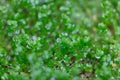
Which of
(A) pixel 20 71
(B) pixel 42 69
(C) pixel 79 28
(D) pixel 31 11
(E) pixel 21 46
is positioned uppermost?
(D) pixel 31 11

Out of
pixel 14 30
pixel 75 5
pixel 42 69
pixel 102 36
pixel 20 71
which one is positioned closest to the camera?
pixel 42 69

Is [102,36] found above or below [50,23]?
below

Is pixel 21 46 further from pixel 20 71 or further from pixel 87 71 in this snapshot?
pixel 87 71

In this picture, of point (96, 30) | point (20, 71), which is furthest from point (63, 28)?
point (20, 71)

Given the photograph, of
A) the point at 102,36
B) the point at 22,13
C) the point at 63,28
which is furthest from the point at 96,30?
the point at 22,13

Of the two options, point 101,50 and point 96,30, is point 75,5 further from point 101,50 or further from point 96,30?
point 101,50

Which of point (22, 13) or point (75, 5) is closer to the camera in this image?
point (22, 13)

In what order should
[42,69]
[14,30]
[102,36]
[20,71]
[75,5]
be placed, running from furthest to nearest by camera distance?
[75,5] → [102,36] → [14,30] → [20,71] → [42,69]
